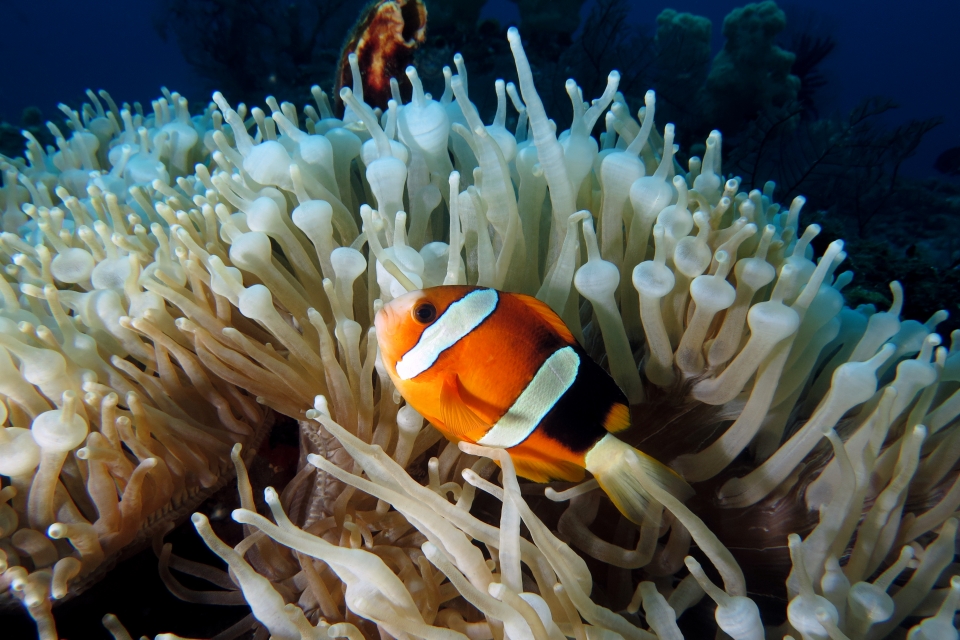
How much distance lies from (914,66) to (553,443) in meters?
66.0

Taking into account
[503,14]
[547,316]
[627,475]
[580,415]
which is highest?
[503,14]

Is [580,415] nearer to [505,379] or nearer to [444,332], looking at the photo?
[505,379]

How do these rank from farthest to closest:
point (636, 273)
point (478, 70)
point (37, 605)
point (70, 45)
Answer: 1. point (70, 45)
2. point (478, 70)
3. point (636, 273)
4. point (37, 605)

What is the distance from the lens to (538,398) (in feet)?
2.91

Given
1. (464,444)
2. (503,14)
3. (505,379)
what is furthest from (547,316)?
(503,14)

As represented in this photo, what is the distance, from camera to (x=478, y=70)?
660 cm

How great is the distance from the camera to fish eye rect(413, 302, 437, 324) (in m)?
0.86

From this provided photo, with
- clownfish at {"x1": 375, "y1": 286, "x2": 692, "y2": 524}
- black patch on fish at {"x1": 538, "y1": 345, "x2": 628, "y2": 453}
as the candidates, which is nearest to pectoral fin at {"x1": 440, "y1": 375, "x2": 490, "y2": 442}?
clownfish at {"x1": 375, "y1": 286, "x2": 692, "y2": 524}

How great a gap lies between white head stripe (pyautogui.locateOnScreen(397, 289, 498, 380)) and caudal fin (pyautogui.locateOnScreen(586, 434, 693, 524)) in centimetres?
27

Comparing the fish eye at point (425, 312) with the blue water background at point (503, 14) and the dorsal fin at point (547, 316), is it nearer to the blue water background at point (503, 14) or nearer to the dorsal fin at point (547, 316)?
the dorsal fin at point (547, 316)

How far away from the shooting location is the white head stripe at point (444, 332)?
86 centimetres

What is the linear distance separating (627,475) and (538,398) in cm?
19

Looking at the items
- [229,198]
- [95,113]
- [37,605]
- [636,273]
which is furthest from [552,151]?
[95,113]

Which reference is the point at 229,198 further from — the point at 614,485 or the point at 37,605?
the point at 614,485
